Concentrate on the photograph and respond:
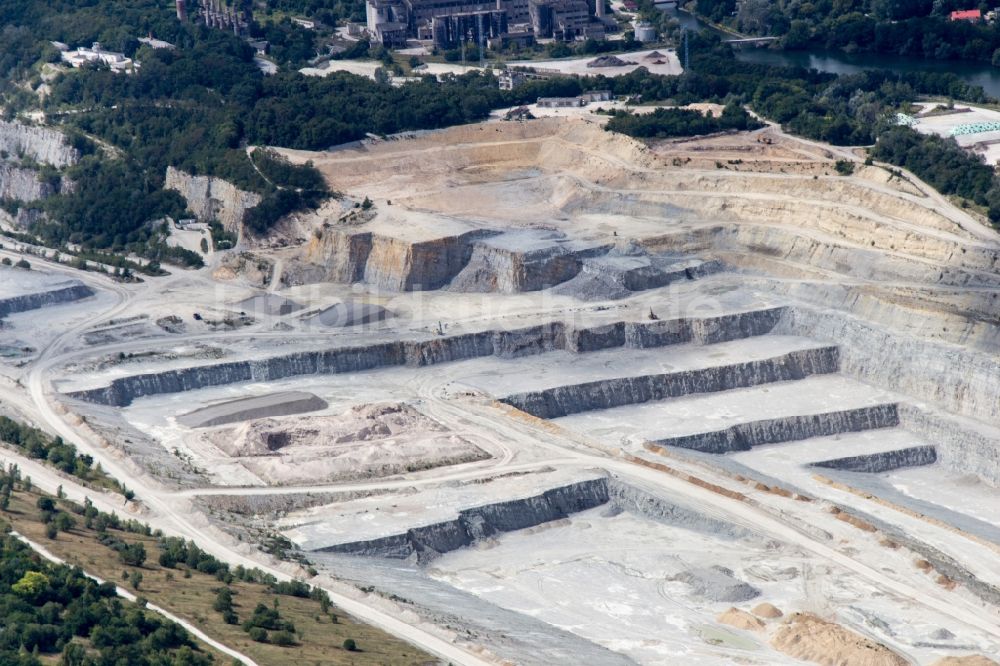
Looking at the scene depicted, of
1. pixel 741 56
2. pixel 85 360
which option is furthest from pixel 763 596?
pixel 741 56

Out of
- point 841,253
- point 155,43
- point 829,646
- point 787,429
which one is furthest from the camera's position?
point 155,43

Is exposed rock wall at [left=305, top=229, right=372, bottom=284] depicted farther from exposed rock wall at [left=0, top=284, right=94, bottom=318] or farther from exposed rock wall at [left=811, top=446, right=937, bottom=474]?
exposed rock wall at [left=811, top=446, right=937, bottom=474]

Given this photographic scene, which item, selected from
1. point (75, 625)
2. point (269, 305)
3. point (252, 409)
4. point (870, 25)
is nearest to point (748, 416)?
point (252, 409)

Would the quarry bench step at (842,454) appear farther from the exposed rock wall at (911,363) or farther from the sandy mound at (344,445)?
the sandy mound at (344,445)

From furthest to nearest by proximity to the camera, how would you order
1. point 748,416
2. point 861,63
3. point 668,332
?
point 861,63
point 668,332
point 748,416

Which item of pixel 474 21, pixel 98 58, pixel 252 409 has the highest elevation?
→ pixel 474 21

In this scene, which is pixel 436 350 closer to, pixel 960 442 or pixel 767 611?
pixel 960 442

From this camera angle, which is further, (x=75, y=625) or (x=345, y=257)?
(x=345, y=257)

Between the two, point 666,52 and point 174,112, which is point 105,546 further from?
point 666,52
